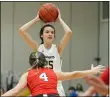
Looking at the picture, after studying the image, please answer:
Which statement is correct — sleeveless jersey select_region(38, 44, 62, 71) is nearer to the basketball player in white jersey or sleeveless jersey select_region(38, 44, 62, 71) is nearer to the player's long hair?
the basketball player in white jersey

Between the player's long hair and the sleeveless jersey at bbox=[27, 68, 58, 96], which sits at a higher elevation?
the player's long hair

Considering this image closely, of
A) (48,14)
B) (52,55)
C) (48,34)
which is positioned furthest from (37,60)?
(48,14)

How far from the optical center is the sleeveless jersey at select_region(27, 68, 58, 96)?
10.2ft

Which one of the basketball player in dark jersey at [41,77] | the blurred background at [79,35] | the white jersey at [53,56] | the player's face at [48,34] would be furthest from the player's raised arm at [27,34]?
the blurred background at [79,35]

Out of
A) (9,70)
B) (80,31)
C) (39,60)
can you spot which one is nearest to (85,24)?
(80,31)

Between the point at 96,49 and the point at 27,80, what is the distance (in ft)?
28.6

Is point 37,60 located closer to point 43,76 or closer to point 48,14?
point 43,76

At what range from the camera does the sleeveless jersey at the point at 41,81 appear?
10.2 feet

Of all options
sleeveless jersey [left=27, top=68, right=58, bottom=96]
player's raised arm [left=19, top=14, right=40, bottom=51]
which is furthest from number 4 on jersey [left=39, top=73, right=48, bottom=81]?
player's raised arm [left=19, top=14, right=40, bottom=51]

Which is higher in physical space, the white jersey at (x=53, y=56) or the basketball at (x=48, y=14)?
the basketball at (x=48, y=14)

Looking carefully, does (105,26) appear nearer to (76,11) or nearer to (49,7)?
(76,11)

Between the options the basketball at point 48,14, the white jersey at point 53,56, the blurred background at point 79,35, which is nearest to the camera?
the white jersey at point 53,56

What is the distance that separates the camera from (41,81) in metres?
3.13

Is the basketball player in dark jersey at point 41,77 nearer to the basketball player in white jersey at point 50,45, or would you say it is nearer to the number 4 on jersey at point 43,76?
the number 4 on jersey at point 43,76
